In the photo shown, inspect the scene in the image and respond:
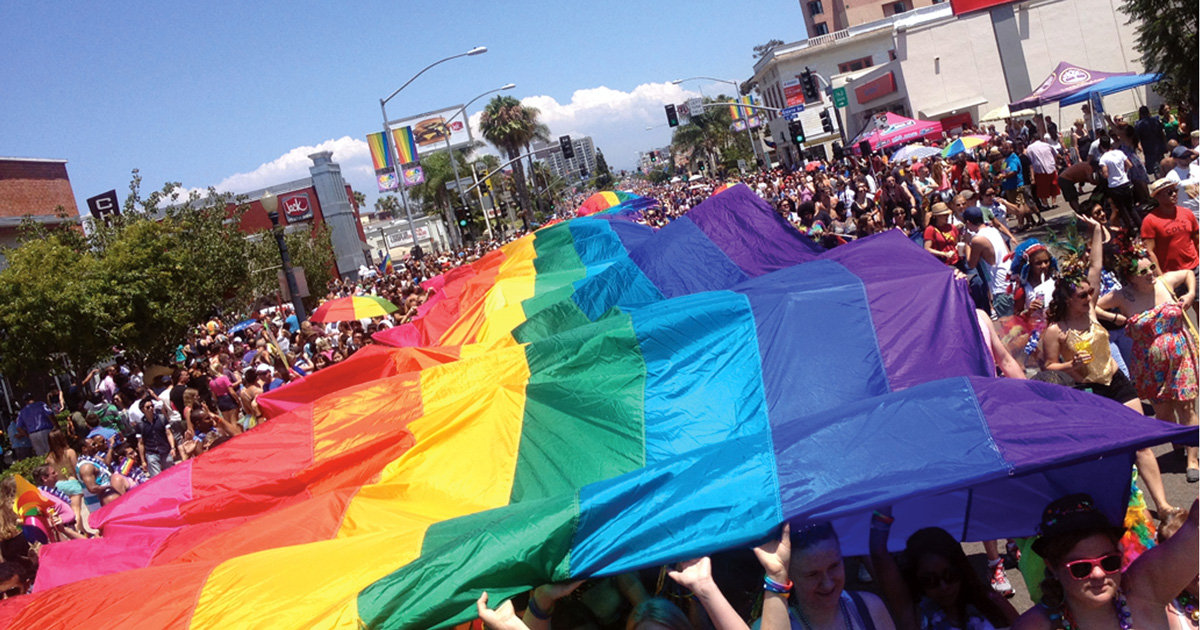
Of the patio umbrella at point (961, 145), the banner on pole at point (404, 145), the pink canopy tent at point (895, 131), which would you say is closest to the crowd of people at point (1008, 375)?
the patio umbrella at point (961, 145)

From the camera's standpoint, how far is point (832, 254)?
8.73 meters

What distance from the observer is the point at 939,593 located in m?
3.82

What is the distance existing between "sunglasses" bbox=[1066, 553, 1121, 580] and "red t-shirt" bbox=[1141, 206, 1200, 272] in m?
5.69

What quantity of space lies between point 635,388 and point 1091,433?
123 inches

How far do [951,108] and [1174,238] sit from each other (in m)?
38.6

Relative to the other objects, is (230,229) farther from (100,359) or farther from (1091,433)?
(1091,433)

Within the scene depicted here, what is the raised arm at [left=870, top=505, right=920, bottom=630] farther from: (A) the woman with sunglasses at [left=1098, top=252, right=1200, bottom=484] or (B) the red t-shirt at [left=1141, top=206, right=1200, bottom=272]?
(B) the red t-shirt at [left=1141, top=206, right=1200, bottom=272]

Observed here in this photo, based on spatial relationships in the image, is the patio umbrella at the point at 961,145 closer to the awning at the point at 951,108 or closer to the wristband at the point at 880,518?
the awning at the point at 951,108

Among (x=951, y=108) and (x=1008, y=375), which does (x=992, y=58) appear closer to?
(x=951, y=108)

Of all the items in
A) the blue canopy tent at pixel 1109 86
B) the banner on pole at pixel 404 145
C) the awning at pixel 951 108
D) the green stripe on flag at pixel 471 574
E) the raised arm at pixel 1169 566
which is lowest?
the raised arm at pixel 1169 566

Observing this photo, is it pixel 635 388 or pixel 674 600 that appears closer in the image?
pixel 674 600

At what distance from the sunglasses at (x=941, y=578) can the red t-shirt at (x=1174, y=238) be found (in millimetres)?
5403

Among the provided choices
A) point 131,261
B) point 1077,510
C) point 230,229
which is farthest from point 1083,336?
point 230,229

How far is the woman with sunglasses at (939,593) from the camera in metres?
3.78
